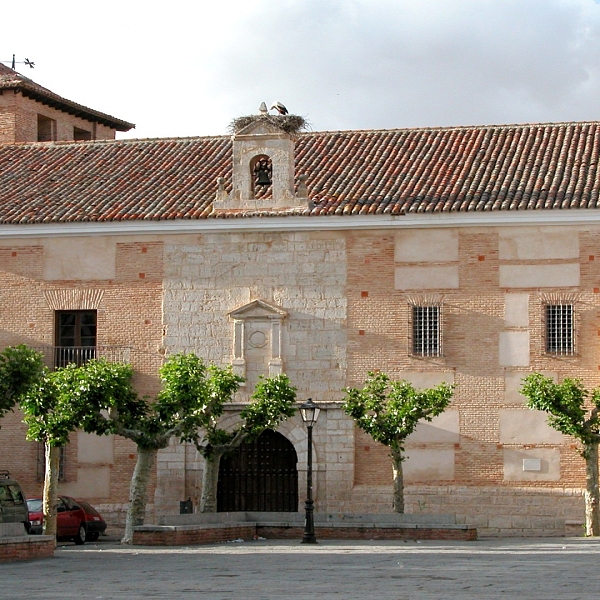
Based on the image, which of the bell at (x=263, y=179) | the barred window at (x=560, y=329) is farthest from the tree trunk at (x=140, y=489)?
the barred window at (x=560, y=329)

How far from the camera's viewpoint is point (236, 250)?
3005cm

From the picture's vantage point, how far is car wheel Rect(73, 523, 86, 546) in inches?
1083

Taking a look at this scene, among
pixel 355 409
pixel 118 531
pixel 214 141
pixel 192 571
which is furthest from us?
pixel 214 141

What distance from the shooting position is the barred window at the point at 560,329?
28.4 metres

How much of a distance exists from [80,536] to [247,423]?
381cm

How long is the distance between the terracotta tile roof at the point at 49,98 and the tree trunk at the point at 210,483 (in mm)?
13703

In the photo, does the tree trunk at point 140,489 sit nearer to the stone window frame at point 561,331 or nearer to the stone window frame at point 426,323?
the stone window frame at point 426,323

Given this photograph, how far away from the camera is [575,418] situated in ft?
88.4

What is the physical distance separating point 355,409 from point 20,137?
46.3ft

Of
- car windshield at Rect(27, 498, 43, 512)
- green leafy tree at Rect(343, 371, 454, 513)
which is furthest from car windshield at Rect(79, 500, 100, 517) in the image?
green leafy tree at Rect(343, 371, 454, 513)

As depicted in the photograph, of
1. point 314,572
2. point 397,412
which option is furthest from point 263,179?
point 314,572

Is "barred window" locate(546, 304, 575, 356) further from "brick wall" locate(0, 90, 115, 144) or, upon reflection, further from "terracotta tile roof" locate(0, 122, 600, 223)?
"brick wall" locate(0, 90, 115, 144)

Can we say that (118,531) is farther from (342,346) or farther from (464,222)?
(464,222)

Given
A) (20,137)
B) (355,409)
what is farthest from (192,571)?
(20,137)
